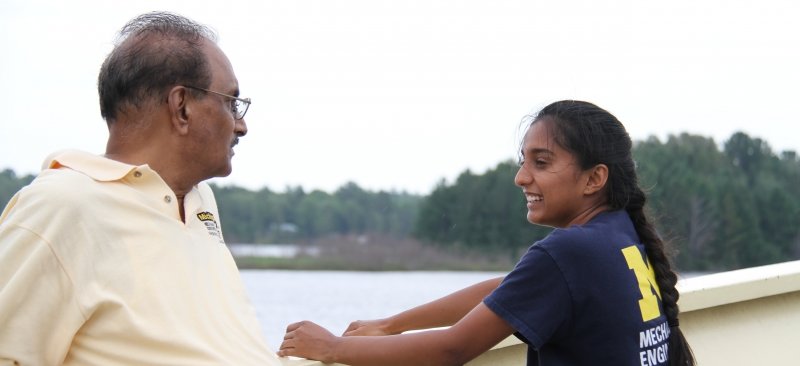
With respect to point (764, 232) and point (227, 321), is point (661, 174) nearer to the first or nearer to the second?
point (764, 232)

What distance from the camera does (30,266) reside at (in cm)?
157

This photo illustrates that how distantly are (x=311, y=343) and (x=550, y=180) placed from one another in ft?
1.79

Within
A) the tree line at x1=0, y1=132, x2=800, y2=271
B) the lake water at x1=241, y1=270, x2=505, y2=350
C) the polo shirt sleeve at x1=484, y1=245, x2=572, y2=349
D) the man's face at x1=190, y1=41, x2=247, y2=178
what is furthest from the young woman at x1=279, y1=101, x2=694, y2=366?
the lake water at x1=241, y1=270, x2=505, y2=350

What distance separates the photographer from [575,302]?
6.36 ft

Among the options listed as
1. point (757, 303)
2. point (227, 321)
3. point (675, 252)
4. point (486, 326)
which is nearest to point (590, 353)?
point (486, 326)

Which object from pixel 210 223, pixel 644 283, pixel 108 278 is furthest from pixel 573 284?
pixel 108 278

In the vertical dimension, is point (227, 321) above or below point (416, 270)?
above

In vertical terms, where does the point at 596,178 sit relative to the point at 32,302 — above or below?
above

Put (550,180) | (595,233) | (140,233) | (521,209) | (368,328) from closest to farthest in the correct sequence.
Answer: (140,233) → (595,233) → (550,180) → (368,328) → (521,209)

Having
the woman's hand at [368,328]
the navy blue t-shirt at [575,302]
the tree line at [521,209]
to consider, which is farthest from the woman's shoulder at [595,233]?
the tree line at [521,209]

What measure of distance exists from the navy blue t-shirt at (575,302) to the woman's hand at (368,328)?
0.37 m

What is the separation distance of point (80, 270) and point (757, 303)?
2099 millimetres

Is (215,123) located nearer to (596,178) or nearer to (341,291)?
(596,178)

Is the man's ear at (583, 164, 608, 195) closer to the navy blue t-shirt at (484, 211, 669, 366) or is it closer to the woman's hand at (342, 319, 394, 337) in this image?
the navy blue t-shirt at (484, 211, 669, 366)
